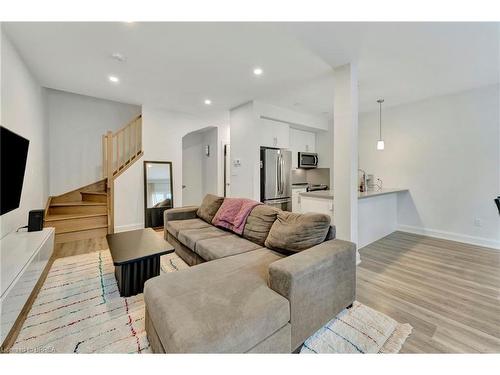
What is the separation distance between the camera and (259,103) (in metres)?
4.25

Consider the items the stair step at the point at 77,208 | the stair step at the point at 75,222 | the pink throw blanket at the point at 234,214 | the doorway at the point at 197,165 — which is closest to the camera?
the pink throw blanket at the point at 234,214

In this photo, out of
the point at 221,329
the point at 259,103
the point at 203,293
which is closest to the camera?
the point at 221,329

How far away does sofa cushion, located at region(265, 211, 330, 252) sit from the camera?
1.90 metres

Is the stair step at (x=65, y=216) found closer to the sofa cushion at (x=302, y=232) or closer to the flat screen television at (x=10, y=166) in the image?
the flat screen television at (x=10, y=166)

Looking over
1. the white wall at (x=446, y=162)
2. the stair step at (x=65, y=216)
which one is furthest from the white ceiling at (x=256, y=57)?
the stair step at (x=65, y=216)

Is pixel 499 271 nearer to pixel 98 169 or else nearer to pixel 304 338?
pixel 304 338

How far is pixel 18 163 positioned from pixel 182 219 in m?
1.96

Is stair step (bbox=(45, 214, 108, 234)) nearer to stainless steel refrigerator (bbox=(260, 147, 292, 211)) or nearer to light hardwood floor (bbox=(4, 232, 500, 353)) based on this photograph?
light hardwood floor (bbox=(4, 232, 500, 353))

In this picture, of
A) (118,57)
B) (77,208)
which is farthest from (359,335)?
(77,208)

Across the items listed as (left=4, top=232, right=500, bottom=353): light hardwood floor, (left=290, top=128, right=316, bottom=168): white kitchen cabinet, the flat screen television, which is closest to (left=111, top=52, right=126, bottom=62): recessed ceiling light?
the flat screen television

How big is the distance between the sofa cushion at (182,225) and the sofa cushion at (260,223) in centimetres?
83

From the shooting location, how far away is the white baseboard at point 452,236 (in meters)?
3.49

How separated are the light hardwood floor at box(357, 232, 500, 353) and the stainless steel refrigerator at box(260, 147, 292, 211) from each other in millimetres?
1856
